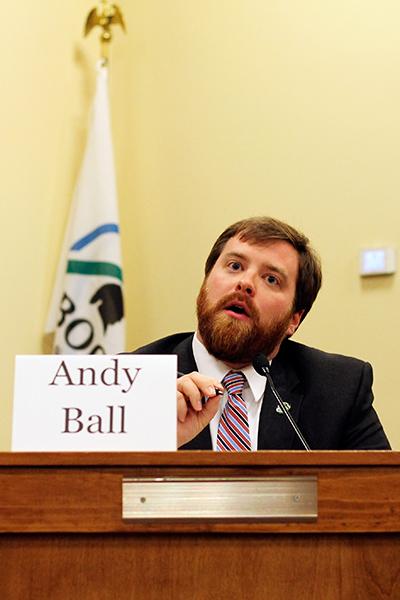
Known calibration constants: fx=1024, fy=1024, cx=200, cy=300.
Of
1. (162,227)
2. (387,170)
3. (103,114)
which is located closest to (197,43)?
(103,114)

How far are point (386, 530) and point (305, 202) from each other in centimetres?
281

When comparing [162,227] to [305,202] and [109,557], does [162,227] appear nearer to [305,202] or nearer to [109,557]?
[305,202]

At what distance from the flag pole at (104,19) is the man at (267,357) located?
6.14 feet

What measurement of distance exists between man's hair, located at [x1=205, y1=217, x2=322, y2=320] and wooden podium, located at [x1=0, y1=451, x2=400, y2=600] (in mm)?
1541

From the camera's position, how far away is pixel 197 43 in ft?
15.4

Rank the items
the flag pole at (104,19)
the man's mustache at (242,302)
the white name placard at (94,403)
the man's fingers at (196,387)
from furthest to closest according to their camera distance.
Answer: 1. the flag pole at (104,19)
2. the man's mustache at (242,302)
3. the man's fingers at (196,387)
4. the white name placard at (94,403)

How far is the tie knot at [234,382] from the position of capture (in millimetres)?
2758

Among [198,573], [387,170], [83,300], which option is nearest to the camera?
[198,573]

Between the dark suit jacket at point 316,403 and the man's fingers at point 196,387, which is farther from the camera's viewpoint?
the dark suit jacket at point 316,403

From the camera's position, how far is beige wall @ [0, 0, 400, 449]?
13.4 feet

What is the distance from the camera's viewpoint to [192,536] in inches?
59.7

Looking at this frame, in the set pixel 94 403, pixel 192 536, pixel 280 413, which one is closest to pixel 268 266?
pixel 280 413

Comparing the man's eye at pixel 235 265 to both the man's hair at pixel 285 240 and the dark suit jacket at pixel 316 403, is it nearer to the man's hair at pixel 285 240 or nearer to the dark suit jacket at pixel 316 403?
the man's hair at pixel 285 240

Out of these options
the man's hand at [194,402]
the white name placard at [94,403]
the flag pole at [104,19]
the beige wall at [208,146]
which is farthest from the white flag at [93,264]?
the white name placard at [94,403]
